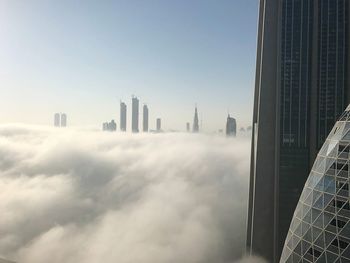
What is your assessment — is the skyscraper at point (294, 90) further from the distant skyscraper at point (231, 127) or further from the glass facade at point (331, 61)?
the distant skyscraper at point (231, 127)

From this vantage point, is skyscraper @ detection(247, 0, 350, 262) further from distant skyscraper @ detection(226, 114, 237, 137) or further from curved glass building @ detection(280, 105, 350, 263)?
distant skyscraper @ detection(226, 114, 237, 137)

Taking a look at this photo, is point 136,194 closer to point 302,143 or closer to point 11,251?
point 11,251

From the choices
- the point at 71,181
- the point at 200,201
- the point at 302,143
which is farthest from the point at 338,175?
the point at 71,181

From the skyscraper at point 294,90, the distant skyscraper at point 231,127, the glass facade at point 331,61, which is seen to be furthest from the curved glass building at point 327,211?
the distant skyscraper at point 231,127

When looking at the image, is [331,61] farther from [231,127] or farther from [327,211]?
[231,127]

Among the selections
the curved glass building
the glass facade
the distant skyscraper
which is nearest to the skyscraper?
the glass facade

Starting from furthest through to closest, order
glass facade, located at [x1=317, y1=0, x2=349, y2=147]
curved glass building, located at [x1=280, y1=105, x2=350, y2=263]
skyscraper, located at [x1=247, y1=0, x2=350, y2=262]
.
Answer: skyscraper, located at [x1=247, y1=0, x2=350, y2=262], glass facade, located at [x1=317, y1=0, x2=349, y2=147], curved glass building, located at [x1=280, y1=105, x2=350, y2=263]
